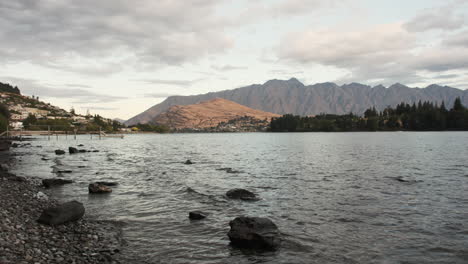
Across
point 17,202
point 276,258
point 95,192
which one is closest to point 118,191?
point 95,192

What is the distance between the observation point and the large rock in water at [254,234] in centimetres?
1634

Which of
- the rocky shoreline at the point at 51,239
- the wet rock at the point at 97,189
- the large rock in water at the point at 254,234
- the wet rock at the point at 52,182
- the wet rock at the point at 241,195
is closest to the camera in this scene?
the rocky shoreline at the point at 51,239

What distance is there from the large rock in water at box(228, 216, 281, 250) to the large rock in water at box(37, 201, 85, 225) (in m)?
10.1

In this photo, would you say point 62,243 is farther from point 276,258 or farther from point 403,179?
point 403,179

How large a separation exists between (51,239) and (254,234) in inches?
407

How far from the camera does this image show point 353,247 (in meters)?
16.4

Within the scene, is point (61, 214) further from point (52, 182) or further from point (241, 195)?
point (52, 182)

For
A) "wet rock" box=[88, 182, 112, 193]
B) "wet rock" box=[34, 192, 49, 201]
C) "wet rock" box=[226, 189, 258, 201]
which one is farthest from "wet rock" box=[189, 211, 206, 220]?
"wet rock" box=[34, 192, 49, 201]

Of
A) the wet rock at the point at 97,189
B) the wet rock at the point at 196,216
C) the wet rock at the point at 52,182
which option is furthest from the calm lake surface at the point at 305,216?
the wet rock at the point at 52,182

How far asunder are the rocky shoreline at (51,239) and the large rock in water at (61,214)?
1.08 feet

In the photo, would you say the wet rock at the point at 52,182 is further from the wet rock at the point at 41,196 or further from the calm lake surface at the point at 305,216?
the wet rock at the point at 41,196

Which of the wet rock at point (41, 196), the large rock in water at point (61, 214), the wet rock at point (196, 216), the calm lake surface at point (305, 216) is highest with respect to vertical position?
the large rock in water at point (61, 214)

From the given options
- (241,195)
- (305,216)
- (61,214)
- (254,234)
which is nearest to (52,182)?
(61,214)

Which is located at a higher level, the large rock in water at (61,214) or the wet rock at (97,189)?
the large rock in water at (61,214)
